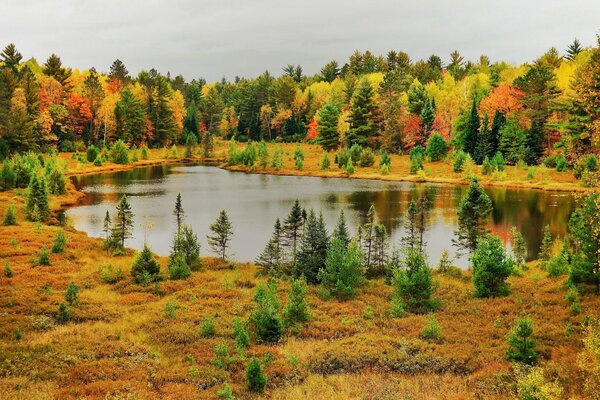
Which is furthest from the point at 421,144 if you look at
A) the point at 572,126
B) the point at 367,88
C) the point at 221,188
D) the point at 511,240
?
the point at 511,240

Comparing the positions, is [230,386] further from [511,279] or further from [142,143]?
[142,143]

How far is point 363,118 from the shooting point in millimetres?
116312

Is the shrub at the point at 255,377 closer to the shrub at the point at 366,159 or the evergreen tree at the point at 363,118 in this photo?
the shrub at the point at 366,159

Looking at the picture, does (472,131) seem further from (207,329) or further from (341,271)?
(207,329)

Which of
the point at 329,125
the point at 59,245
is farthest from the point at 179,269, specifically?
the point at 329,125

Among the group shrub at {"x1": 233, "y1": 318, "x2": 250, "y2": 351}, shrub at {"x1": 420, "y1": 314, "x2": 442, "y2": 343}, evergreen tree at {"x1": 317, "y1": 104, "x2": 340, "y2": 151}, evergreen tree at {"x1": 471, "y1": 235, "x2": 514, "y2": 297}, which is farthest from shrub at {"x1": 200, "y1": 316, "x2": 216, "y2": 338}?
evergreen tree at {"x1": 317, "y1": 104, "x2": 340, "y2": 151}

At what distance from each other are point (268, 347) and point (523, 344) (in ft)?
32.6

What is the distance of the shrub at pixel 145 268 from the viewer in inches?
1232

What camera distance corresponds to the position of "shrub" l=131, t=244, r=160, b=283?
31298mm

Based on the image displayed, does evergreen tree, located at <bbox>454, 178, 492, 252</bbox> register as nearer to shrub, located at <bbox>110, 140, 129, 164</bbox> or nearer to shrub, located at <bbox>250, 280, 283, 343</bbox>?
shrub, located at <bbox>250, 280, 283, 343</bbox>

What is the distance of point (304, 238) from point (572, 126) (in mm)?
53606

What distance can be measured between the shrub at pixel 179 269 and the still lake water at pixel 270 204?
6784 mm

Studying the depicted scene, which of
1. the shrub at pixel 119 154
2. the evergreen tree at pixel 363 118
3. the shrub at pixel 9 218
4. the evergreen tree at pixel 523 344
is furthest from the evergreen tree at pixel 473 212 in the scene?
the shrub at pixel 119 154

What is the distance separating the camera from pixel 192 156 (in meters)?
130
